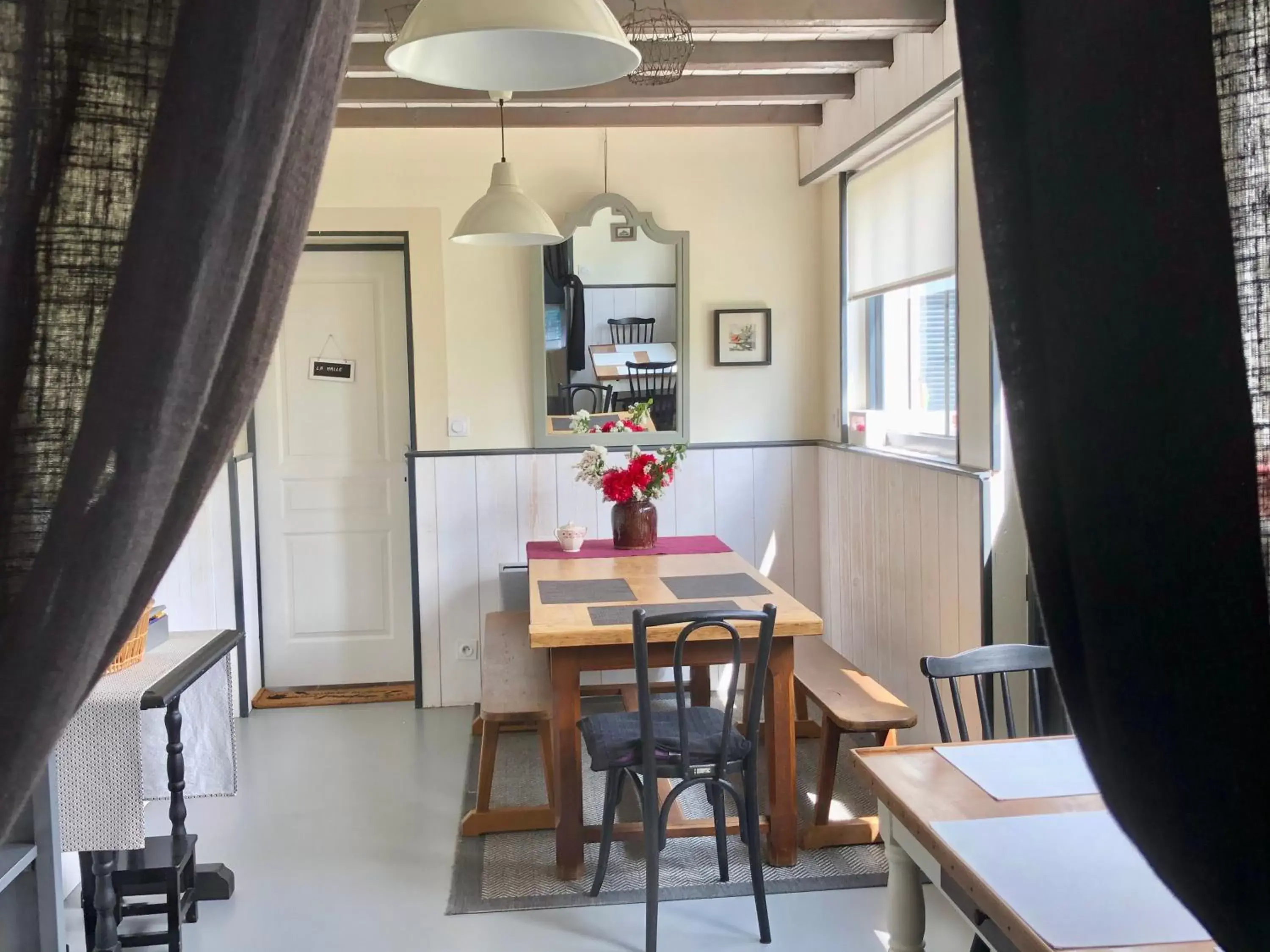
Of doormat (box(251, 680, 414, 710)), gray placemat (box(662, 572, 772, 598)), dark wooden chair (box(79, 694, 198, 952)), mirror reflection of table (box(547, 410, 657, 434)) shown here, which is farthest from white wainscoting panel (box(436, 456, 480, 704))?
dark wooden chair (box(79, 694, 198, 952))

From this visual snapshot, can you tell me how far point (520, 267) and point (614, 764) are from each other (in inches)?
98.2

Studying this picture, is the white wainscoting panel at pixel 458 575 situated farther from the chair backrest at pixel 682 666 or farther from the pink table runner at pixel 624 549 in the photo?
the chair backrest at pixel 682 666

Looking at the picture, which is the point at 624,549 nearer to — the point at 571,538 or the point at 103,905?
the point at 571,538

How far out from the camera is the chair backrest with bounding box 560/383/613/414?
4.41m

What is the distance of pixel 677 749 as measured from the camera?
2584mm

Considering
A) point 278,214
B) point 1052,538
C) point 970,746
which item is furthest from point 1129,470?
point 970,746

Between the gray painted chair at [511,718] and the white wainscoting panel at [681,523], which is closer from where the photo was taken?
the gray painted chair at [511,718]

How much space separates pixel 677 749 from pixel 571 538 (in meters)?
1.50

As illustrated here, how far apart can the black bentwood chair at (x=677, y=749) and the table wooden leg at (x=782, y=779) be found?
6.3 inches

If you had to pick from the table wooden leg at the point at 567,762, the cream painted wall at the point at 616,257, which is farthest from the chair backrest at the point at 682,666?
the cream painted wall at the point at 616,257

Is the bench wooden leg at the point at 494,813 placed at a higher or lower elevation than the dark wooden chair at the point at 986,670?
lower

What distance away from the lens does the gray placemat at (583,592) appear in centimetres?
308

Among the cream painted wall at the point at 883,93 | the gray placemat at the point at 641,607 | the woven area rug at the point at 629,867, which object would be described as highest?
the cream painted wall at the point at 883,93

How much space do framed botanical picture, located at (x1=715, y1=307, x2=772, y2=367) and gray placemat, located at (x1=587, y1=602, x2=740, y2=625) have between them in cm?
178
